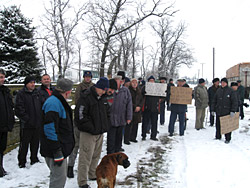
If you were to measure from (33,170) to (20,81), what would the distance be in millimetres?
8685

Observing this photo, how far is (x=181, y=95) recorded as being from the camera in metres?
7.87

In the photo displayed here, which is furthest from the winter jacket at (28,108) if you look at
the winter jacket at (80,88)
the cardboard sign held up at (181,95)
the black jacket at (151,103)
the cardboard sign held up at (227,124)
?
the cardboard sign held up at (227,124)

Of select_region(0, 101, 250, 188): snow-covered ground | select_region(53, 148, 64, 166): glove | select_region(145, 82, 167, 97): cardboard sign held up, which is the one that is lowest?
select_region(0, 101, 250, 188): snow-covered ground

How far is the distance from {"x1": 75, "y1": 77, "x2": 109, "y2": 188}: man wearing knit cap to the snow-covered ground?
0.52m

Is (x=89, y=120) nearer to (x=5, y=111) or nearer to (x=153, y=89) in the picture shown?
(x=5, y=111)

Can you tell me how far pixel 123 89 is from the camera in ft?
18.4

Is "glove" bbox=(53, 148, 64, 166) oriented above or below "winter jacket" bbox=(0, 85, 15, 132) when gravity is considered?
below

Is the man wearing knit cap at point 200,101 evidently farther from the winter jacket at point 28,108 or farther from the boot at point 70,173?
the winter jacket at point 28,108

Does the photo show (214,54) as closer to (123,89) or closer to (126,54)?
(126,54)

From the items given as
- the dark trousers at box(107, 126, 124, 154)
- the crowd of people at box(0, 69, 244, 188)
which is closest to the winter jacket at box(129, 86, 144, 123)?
the crowd of people at box(0, 69, 244, 188)

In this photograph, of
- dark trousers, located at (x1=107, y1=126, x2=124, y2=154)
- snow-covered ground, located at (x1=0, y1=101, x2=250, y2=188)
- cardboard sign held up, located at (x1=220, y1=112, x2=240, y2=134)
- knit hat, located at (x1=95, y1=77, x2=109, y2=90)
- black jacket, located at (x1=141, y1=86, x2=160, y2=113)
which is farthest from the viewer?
black jacket, located at (x1=141, y1=86, x2=160, y2=113)

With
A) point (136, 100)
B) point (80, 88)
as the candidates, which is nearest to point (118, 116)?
point (80, 88)

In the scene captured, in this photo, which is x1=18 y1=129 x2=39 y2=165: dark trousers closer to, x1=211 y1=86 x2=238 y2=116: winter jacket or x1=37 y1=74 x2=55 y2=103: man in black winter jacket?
x1=37 y1=74 x2=55 y2=103: man in black winter jacket

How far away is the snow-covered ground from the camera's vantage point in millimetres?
4051
